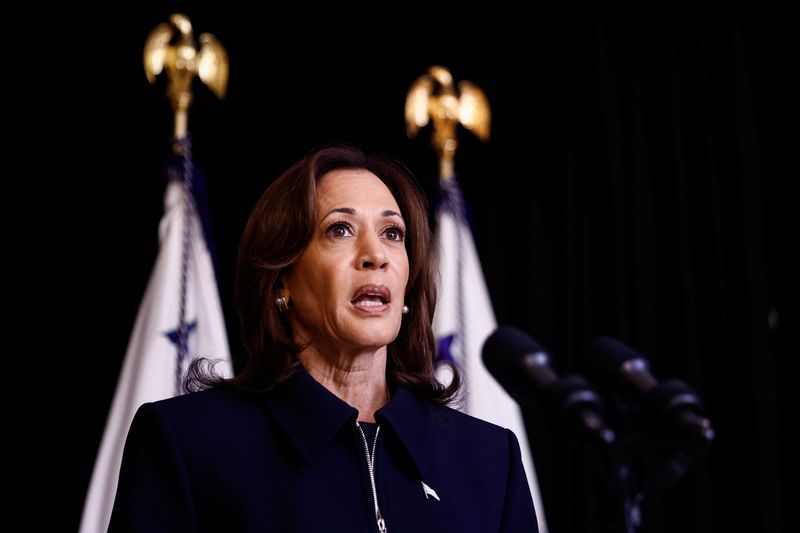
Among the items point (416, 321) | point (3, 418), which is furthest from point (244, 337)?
point (3, 418)

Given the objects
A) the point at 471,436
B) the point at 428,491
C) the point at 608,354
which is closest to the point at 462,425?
the point at 471,436

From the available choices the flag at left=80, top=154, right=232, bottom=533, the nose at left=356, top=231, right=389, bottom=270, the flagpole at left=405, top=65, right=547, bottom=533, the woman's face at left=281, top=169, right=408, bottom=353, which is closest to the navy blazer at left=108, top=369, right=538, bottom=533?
the woman's face at left=281, top=169, right=408, bottom=353

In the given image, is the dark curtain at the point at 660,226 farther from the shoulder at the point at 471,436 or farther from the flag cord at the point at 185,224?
the flag cord at the point at 185,224

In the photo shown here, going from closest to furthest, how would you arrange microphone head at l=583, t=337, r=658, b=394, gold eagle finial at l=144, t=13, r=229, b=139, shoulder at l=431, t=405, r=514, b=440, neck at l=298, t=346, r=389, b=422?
microphone head at l=583, t=337, r=658, b=394, neck at l=298, t=346, r=389, b=422, shoulder at l=431, t=405, r=514, b=440, gold eagle finial at l=144, t=13, r=229, b=139

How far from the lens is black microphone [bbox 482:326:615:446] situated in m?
1.49

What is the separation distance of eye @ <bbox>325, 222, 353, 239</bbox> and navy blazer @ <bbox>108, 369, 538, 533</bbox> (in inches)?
11.0

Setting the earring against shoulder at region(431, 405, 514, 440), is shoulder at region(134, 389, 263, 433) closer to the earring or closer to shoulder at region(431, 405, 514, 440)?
the earring

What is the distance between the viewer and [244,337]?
6.27 ft

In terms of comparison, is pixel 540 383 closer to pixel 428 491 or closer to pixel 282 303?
pixel 428 491

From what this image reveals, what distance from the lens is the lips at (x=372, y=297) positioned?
176cm

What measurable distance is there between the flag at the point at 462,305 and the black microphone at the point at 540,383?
6.21ft

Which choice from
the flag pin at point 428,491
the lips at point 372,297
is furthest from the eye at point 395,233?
the flag pin at point 428,491

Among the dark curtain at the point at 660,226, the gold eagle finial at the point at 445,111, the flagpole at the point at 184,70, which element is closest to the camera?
the dark curtain at the point at 660,226

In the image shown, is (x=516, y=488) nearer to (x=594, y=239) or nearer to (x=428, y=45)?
(x=594, y=239)
